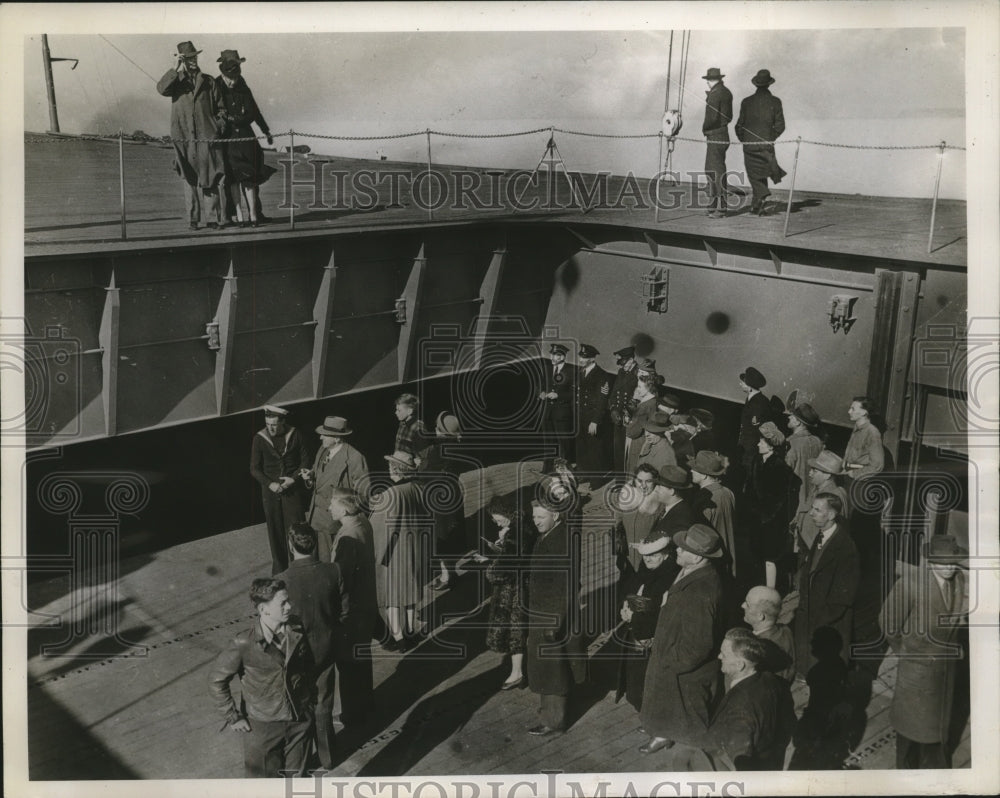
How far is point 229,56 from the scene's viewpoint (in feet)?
22.1

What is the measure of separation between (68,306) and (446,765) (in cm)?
402

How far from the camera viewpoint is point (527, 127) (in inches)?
299

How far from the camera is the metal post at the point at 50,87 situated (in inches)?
252

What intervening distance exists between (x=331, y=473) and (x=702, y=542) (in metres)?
2.83

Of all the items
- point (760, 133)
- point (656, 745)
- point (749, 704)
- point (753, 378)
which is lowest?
point (656, 745)

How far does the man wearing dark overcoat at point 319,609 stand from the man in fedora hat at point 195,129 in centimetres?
322

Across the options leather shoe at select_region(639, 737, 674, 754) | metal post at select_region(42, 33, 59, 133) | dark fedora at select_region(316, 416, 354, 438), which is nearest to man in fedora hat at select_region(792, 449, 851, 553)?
leather shoe at select_region(639, 737, 674, 754)

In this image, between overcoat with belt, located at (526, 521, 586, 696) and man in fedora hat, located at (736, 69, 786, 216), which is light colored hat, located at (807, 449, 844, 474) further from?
man in fedora hat, located at (736, 69, 786, 216)

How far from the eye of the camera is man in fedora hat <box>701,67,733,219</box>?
7.24 metres

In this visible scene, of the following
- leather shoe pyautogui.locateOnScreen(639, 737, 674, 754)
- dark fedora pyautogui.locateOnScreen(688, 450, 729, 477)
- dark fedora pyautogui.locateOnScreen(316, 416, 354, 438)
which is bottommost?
leather shoe pyautogui.locateOnScreen(639, 737, 674, 754)

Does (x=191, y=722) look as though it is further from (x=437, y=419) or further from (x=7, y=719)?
(x=437, y=419)

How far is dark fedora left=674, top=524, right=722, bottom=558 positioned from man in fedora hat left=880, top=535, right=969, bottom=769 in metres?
1.09

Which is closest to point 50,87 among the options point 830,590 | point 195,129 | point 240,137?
point 195,129

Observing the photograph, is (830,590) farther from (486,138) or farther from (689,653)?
(486,138)
